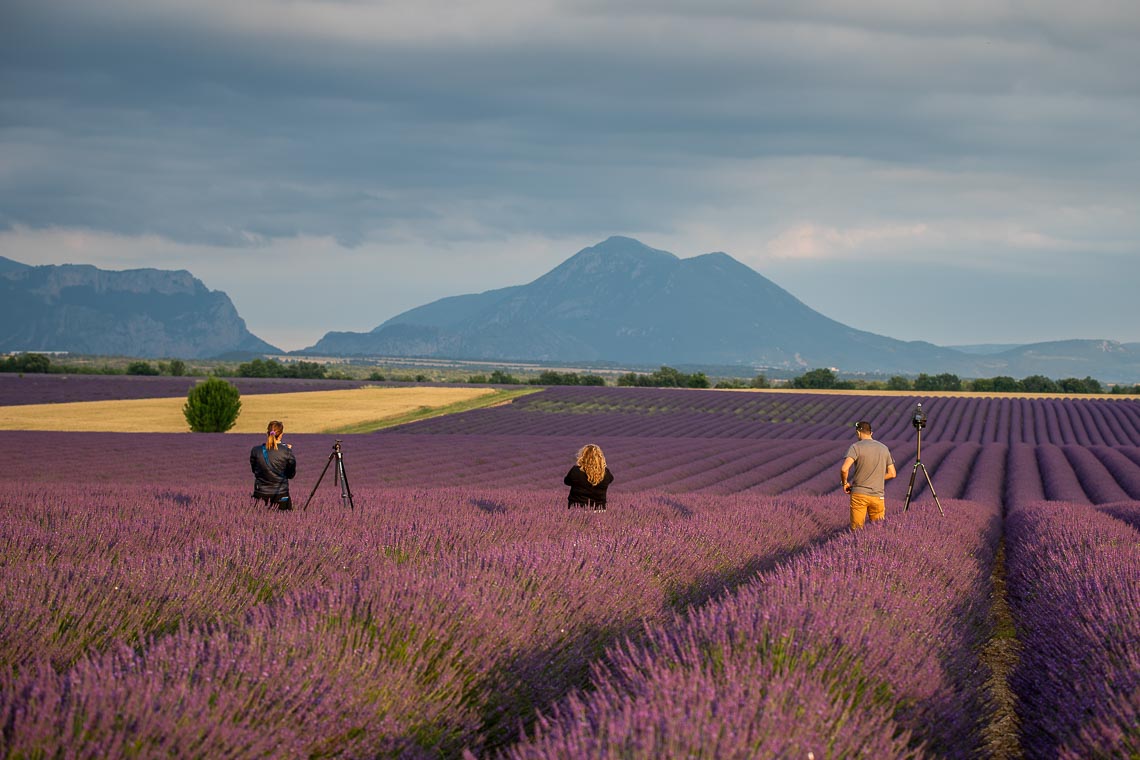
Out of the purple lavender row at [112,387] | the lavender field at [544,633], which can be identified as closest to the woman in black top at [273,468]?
the lavender field at [544,633]

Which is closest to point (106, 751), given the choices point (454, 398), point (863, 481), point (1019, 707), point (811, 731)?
point (811, 731)

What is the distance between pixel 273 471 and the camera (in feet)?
30.9

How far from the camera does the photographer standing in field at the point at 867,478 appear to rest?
32.2ft

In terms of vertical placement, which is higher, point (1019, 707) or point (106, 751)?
point (106, 751)

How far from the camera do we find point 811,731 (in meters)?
2.92

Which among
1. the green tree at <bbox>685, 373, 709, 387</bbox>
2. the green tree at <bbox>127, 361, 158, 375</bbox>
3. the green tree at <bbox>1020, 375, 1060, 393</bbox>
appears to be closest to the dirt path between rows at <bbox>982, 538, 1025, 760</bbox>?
the green tree at <bbox>685, 373, 709, 387</bbox>

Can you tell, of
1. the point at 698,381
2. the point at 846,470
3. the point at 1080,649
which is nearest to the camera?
Result: the point at 1080,649

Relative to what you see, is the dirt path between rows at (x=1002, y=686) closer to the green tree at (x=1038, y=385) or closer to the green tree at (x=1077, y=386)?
the green tree at (x=1038, y=385)

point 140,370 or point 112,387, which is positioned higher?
point 140,370

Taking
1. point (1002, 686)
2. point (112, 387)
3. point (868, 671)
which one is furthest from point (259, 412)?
point (868, 671)

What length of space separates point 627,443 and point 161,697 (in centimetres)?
2767

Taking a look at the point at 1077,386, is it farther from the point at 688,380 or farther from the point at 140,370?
the point at 140,370

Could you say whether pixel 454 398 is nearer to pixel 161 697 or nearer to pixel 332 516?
pixel 332 516

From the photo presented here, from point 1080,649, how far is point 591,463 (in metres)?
5.37
